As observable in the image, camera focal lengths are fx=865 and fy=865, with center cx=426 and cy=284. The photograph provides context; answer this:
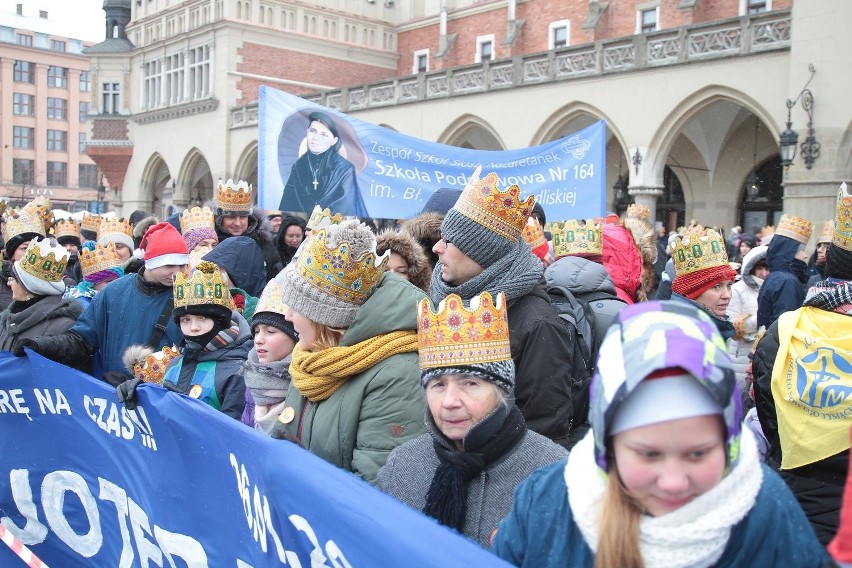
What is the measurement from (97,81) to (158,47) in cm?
433

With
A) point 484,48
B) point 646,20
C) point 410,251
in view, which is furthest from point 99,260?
point 484,48

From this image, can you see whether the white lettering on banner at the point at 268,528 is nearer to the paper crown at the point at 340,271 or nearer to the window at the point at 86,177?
the paper crown at the point at 340,271

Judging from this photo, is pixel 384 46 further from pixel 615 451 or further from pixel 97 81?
pixel 615 451

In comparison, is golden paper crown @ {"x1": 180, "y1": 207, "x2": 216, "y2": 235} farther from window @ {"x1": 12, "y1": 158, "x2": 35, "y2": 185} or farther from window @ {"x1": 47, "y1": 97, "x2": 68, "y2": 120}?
window @ {"x1": 47, "y1": 97, "x2": 68, "y2": 120}

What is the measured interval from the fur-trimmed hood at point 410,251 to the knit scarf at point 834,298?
164 cm

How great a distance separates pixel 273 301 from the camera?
3578 mm

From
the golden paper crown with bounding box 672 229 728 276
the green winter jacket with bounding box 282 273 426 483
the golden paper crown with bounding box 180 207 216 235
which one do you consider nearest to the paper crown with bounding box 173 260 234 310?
the green winter jacket with bounding box 282 273 426 483

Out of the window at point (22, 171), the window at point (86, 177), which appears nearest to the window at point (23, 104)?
the window at point (22, 171)

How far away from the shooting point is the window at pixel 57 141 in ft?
248

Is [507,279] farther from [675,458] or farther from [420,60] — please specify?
[420,60]

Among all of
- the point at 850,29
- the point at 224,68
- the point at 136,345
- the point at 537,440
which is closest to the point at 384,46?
the point at 224,68

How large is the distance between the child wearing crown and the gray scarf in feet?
2.01

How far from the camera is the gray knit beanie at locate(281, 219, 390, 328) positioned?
312cm

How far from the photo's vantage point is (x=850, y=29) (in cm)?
1548
